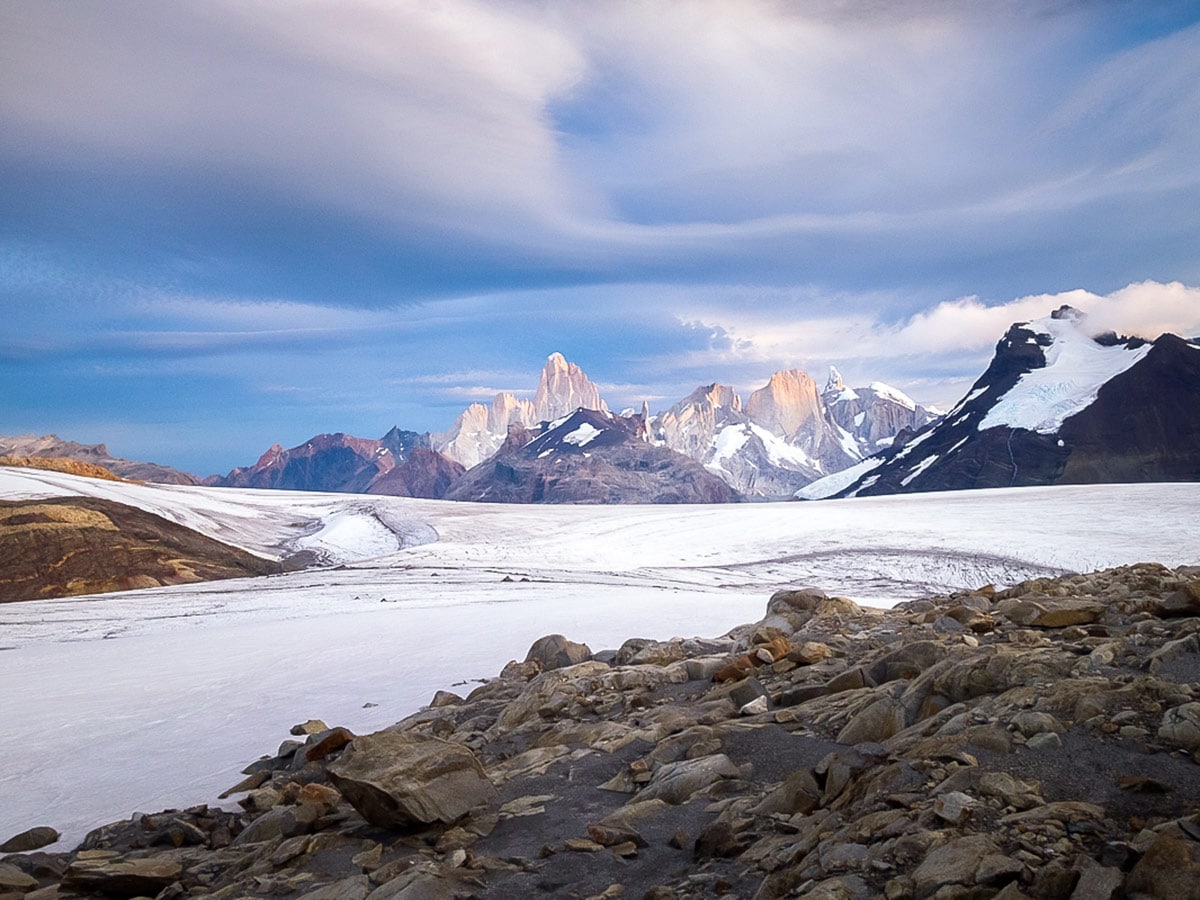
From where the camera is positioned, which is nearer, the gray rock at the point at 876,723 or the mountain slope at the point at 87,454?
the gray rock at the point at 876,723

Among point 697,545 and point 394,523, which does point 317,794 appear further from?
point 394,523

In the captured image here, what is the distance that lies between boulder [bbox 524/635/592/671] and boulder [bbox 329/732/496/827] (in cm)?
451

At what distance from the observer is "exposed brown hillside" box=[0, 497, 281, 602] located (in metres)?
26.3

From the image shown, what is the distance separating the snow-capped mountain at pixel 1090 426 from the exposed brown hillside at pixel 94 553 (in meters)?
153

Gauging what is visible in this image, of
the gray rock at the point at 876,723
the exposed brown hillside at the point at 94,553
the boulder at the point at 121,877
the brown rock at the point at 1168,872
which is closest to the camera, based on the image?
the brown rock at the point at 1168,872

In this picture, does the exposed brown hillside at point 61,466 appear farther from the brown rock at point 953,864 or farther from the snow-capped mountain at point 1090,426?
the snow-capped mountain at point 1090,426

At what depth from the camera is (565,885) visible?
14.3 ft

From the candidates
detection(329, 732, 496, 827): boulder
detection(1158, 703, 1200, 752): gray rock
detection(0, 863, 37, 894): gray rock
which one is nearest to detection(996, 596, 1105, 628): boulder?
detection(1158, 703, 1200, 752): gray rock

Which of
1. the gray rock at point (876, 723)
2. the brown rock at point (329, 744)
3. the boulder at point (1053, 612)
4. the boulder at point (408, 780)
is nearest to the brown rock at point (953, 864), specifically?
the gray rock at point (876, 723)

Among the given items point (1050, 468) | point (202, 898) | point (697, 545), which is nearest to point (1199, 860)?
point (202, 898)

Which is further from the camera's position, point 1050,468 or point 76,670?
point 1050,468

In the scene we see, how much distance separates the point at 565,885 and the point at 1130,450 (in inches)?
6897

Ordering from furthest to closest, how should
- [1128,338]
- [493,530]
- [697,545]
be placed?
[1128,338], [493,530], [697,545]

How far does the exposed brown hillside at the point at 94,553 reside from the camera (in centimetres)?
2627
